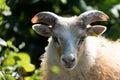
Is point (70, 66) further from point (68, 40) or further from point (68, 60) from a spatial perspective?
Answer: point (68, 40)

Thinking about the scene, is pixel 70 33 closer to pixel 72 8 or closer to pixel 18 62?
pixel 18 62

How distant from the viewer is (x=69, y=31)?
1138 centimetres

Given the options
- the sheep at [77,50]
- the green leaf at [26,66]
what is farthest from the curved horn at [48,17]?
the green leaf at [26,66]

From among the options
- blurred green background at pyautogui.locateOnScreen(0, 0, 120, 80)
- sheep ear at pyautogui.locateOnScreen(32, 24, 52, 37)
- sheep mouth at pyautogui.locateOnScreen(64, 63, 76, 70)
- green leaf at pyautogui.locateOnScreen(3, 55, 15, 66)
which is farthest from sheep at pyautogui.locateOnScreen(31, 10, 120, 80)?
blurred green background at pyautogui.locateOnScreen(0, 0, 120, 80)

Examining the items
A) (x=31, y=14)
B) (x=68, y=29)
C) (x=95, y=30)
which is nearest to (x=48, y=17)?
(x=68, y=29)

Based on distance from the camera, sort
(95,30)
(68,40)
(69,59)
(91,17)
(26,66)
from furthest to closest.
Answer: (26,66)
(95,30)
(91,17)
(68,40)
(69,59)

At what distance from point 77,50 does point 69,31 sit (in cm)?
29

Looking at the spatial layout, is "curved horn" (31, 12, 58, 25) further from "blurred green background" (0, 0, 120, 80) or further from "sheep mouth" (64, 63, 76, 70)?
"blurred green background" (0, 0, 120, 80)

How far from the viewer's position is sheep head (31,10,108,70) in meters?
11.1

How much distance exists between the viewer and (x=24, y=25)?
52.7 ft

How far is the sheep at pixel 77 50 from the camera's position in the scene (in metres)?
11.4

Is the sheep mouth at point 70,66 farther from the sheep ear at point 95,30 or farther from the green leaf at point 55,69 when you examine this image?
the sheep ear at point 95,30

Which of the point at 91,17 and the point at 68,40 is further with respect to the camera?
the point at 91,17

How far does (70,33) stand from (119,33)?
13.8 ft
